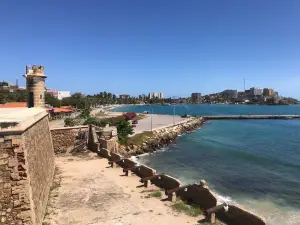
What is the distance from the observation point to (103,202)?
13.4m

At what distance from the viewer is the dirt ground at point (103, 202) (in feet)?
38.1

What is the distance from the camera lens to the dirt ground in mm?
11625

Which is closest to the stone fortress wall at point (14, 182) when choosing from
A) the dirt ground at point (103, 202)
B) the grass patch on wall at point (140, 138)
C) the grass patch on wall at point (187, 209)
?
the dirt ground at point (103, 202)

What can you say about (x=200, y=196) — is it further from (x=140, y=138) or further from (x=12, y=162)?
(x=140, y=138)

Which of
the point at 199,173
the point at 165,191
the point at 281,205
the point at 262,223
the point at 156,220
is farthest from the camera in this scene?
the point at 199,173

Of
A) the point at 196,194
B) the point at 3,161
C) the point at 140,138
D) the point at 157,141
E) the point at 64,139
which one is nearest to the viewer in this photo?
the point at 3,161

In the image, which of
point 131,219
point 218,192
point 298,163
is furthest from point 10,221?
point 298,163

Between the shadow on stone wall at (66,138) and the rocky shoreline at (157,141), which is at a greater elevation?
the shadow on stone wall at (66,138)

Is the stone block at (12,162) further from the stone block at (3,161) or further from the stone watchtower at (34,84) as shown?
the stone watchtower at (34,84)

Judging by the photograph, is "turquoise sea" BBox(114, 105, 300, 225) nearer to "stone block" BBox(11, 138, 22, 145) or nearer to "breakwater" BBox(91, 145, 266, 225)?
"breakwater" BBox(91, 145, 266, 225)

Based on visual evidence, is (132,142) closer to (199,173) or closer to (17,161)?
(199,173)

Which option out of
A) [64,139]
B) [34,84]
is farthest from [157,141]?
[34,84]

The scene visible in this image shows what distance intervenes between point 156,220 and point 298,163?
24.8 metres

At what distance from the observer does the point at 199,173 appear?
1007 inches
